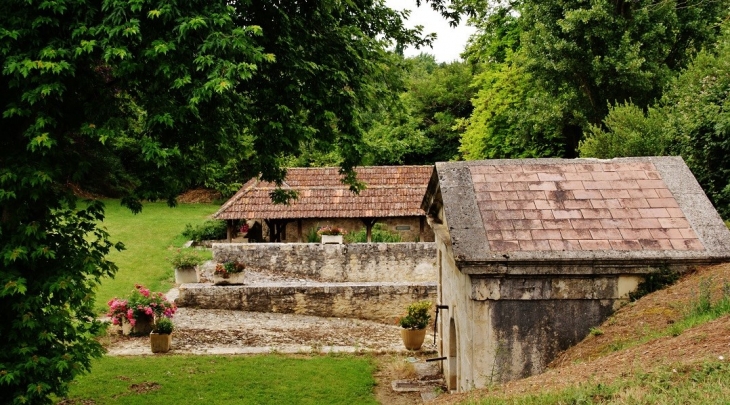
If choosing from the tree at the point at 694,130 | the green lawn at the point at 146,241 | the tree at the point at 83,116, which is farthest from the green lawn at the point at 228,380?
the tree at the point at 694,130

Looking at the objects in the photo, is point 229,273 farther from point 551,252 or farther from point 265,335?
point 551,252

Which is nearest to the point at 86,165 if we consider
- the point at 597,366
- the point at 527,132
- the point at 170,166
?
the point at 170,166

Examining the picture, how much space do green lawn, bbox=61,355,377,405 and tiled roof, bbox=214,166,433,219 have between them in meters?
10.6

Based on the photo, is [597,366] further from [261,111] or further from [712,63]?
[712,63]

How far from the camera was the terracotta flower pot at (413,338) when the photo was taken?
572 inches

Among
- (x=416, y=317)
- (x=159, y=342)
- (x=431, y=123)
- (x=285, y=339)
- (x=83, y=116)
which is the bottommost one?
(x=285, y=339)

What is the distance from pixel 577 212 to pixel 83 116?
6.59m

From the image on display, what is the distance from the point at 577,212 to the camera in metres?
8.82

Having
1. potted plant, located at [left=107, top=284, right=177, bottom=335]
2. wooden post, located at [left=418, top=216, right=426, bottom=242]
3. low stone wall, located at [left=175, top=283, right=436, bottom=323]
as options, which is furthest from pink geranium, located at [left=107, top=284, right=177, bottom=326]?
wooden post, located at [left=418, top=216, right=426, bottom=242]

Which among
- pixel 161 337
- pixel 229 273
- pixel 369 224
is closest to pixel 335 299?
pixel 229 273

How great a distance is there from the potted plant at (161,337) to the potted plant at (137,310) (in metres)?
0.92

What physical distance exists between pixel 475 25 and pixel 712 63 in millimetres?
15578

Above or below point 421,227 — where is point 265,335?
below

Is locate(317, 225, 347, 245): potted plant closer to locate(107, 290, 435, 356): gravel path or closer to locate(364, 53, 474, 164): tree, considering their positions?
locate(107, 290, 435, 356): gravel path
